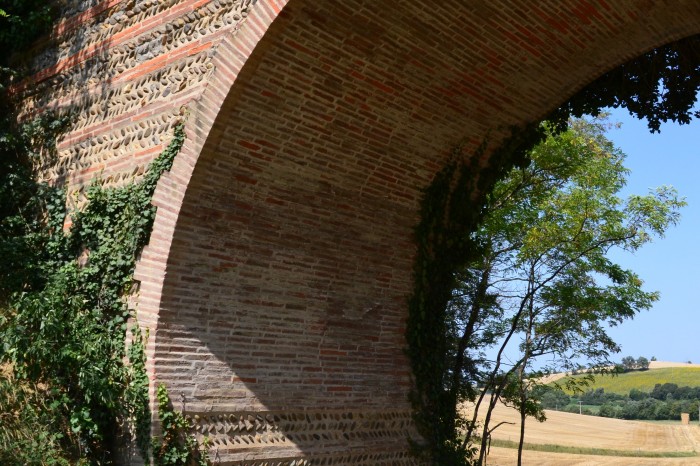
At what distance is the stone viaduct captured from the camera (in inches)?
240

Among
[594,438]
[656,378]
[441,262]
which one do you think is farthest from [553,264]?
[656,378]

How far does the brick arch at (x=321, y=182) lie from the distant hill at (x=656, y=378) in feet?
149

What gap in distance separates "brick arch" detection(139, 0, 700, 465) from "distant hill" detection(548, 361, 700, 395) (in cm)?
4554

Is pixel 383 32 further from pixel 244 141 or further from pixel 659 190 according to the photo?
pixel 659 190

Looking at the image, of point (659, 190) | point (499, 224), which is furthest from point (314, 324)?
point (659, 190)

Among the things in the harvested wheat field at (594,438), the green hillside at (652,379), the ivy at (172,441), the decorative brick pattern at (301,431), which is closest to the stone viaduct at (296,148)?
the decorative brick pattern at (301,431)

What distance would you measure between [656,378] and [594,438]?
2835cm

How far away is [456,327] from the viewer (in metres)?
14.5

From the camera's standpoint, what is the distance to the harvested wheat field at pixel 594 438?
21188 millimetres

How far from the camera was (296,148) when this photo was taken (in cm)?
665

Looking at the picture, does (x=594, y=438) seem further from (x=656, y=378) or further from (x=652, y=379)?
(x=652, y=379)

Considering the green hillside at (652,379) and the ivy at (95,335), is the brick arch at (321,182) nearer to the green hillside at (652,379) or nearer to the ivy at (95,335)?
the ivy at (95,335)

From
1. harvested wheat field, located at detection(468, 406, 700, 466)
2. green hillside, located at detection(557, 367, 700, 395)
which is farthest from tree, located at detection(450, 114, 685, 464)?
green hillside, located at detection(557, 367, 700, 395)

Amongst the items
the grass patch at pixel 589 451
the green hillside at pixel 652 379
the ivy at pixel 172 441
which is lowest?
the grass patch at pixel 589 451
